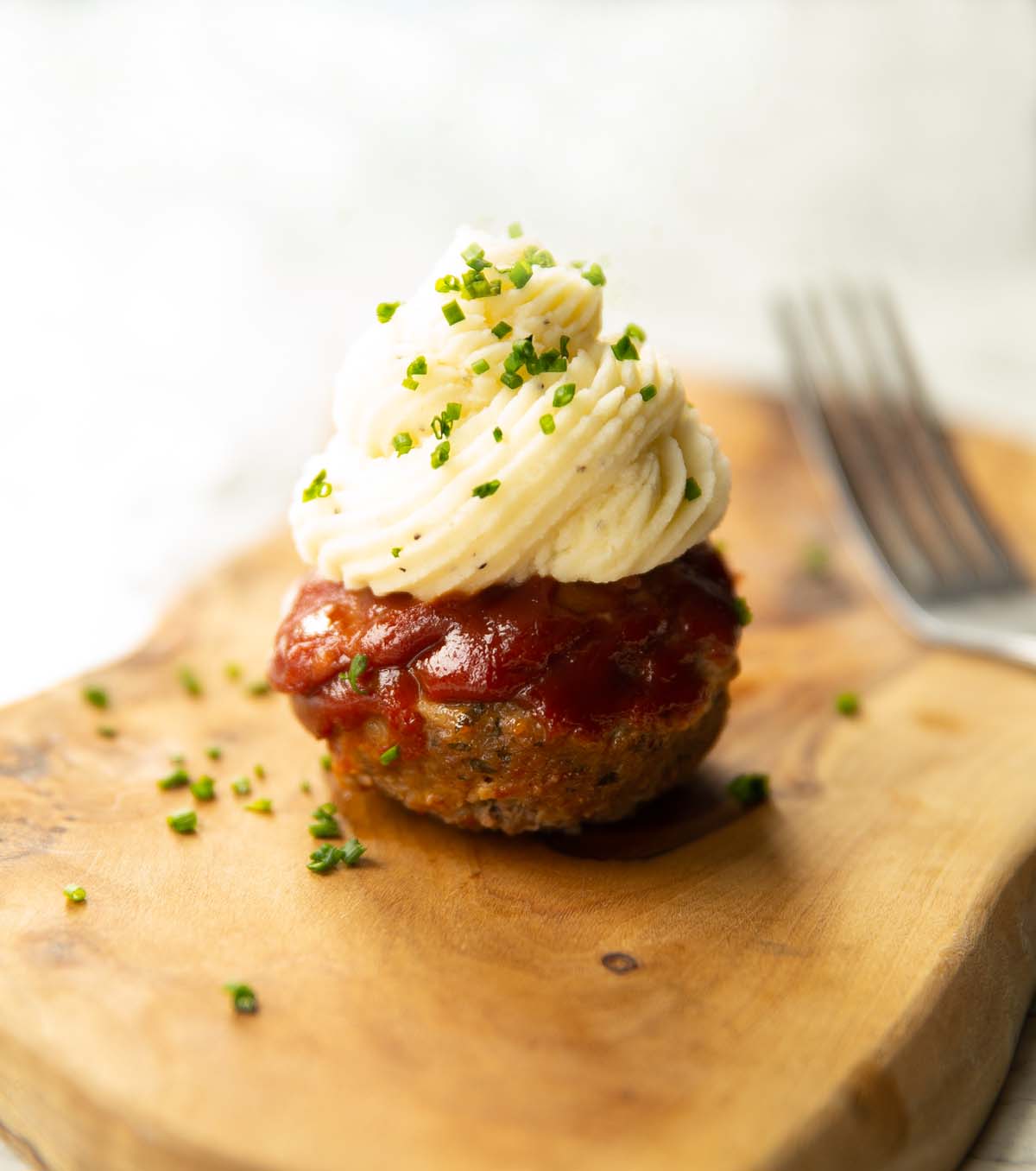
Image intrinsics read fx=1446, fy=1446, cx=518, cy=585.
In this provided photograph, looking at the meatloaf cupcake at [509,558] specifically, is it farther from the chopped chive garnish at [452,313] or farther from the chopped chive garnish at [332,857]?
the chopped chive garnish at [332,857]

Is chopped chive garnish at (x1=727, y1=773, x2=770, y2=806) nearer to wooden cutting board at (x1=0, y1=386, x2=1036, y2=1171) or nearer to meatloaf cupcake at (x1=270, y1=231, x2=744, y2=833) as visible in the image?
wooden cutting board at (x1=0, y1=386, x2=1036, y2=1171)

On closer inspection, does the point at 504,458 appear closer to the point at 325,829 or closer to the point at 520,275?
the point at 520,275

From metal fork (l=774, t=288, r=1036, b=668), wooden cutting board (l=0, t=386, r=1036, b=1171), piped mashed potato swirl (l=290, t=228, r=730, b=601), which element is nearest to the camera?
wooden cutting board (l=0, t=386, r=1036, b=1171)

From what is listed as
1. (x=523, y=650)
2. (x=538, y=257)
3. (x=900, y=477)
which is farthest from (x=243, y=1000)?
(x=900, y=477)

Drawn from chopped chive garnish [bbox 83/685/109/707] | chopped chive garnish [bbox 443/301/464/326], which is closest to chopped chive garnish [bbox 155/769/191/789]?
chopped chive garnish [bbox 83/685/109/707]

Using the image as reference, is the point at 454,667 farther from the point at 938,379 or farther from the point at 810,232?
the point at 810,232
